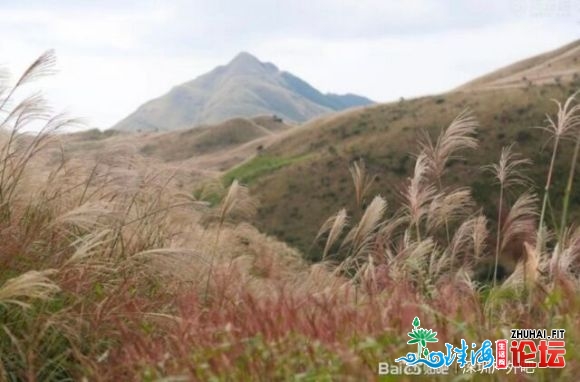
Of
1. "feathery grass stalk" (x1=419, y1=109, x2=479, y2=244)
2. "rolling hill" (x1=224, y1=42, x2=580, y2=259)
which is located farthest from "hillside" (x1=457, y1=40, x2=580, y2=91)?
"feathery grass stalk" (x1=419, y1=109, x2=479, y2=244)

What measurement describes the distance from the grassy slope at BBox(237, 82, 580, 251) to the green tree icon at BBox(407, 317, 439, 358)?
37.0 metres

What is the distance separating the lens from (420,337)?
3.22m

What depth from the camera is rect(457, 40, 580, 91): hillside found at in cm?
6156

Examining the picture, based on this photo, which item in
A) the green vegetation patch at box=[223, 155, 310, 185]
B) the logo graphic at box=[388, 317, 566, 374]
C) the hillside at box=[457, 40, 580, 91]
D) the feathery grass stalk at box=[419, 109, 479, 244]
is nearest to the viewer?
the logo graphic at box=[388, 317, 566, 374]

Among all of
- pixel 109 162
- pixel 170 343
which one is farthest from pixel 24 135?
pixel 170 343

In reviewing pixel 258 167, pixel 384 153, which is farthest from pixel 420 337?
pixel 258 167

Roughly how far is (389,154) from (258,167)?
13156mm

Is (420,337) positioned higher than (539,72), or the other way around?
(539,72)

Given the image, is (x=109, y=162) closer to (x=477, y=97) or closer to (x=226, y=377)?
(x=226, y=377)

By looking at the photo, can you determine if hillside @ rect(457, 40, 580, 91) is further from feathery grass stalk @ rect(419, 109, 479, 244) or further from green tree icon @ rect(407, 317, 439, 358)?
green tree icon @ rect(407, 317, 439, 358)

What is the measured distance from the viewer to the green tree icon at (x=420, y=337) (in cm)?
310

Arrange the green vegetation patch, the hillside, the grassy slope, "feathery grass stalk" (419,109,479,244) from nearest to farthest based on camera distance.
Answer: "feathery grass stalk" (419,109,479,244) < the grassy slope < the green vegetation patch < the hillside

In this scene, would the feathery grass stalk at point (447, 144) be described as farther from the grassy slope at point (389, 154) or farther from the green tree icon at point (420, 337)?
the grassy slope at point (389, 154)

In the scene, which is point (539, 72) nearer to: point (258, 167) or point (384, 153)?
point (384, 153)
